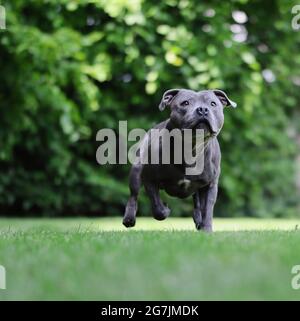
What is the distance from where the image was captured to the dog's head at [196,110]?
6023 mm

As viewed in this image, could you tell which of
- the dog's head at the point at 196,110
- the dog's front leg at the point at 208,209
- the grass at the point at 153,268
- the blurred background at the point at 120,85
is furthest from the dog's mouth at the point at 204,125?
the blurred background at the point at 120,85

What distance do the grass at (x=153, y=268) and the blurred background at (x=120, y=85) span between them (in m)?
7.36

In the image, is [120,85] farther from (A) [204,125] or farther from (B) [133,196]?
(A) [204,125]

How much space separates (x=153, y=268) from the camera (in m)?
4.20

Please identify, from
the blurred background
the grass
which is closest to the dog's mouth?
the grass

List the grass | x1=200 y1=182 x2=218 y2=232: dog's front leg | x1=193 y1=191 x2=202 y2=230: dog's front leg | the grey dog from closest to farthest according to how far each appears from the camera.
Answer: the grass < the grey dog < x1=200 y1=182 x2=218 y2=232: dog's front leg < x1=193 y1=191 x2=202 y2=230: dog's front leg

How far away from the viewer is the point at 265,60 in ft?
51.0

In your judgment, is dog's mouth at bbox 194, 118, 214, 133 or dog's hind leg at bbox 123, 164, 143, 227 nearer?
dog's mouth at bbox 194, 118, 214, 133

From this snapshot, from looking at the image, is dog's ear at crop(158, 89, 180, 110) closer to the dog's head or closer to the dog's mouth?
the dog's head

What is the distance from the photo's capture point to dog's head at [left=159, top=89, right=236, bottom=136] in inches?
237

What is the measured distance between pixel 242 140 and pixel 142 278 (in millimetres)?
11819

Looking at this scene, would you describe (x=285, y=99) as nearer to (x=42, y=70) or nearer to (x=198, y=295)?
(x=42, y=70)

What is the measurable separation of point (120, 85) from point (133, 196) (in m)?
8.35
